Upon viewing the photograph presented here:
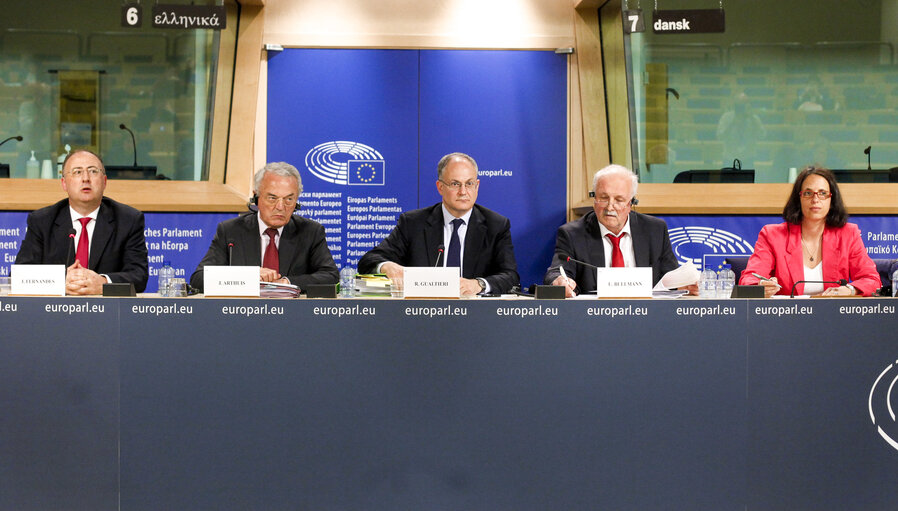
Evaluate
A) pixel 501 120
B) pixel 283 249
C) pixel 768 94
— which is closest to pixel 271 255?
pixel 283 249

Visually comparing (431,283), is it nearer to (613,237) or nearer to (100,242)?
(613,237)

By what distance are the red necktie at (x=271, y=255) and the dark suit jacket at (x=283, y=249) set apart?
0.06ft

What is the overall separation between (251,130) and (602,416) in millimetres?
3313

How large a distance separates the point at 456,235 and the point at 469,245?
0.08 m

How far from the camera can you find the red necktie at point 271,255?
3.30m

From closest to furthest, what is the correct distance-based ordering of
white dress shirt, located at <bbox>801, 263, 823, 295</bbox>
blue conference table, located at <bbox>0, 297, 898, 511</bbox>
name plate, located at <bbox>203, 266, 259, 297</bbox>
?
blue conference table, located at <bbox>0, 297, 898, 511</bbox>, name plate, located at <bbox>203, 266, 259, 297</bbox>, white dress shirt, located at <bbox>801, 263, 823, 295</bbox>

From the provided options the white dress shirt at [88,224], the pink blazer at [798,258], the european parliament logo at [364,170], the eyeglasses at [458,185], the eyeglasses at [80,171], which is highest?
the european parliament logo at [364,170]

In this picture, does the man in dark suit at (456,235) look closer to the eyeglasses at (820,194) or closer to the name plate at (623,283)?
the name plate at (623,283)

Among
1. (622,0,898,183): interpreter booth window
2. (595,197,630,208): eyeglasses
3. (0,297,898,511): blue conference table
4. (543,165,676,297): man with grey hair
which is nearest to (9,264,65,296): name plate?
(0,297,898,511): blue conference table

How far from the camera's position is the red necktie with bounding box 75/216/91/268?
322 cm

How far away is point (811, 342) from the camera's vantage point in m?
2.16

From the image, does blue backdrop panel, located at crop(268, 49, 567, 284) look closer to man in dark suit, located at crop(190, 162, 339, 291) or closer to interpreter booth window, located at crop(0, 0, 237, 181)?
interpreter booth window, located at crop(0, 0, 237, 181)

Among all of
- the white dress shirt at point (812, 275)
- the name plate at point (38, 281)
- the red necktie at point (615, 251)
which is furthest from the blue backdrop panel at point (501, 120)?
the name plate at point (38, 281)

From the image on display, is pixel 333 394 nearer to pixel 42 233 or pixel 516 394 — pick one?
pixel 516 394
